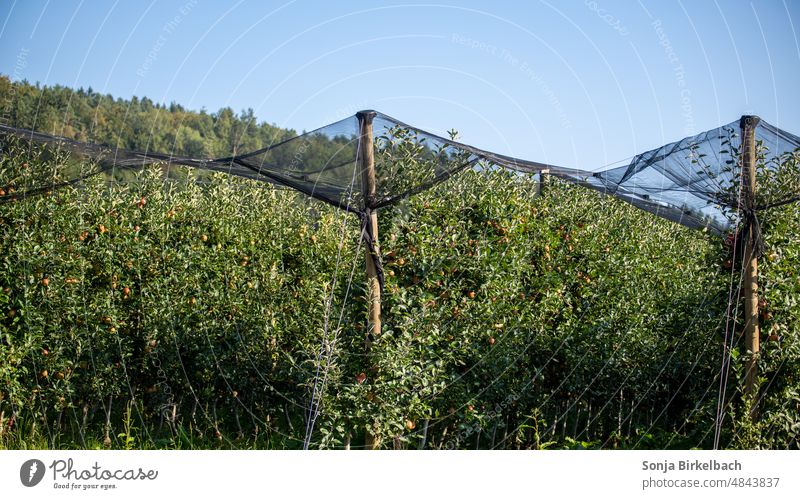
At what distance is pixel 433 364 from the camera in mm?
7062

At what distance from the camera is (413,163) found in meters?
7.08

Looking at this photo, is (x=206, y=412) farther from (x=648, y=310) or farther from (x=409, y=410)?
(x=648, y=310)

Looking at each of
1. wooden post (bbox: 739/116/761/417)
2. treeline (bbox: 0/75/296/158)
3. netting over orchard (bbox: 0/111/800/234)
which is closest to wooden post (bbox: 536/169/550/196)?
netting over orchard (bbox: 0/111/800/234)

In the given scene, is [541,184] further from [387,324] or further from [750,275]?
[387,324]

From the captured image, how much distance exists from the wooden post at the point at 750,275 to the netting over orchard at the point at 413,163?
0.10 meters

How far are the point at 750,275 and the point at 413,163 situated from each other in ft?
10.6

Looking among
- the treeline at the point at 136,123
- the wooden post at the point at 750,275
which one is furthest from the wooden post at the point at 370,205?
the treeline at the point at 136,123

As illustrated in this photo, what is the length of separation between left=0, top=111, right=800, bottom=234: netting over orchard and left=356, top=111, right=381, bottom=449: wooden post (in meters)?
0.04

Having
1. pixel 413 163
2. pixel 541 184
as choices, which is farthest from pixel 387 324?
pixel 541 184

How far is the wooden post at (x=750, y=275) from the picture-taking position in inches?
278

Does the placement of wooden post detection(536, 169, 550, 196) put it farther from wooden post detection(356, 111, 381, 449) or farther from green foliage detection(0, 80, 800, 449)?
wooden post detection(356, 111, 381, 449)

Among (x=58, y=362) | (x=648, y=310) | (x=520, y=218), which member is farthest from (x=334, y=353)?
(x=648, y=310)

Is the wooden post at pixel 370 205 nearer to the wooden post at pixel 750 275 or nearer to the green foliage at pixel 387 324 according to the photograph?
the green foliage at pixel 387 324

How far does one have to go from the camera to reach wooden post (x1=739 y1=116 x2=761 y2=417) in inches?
278
